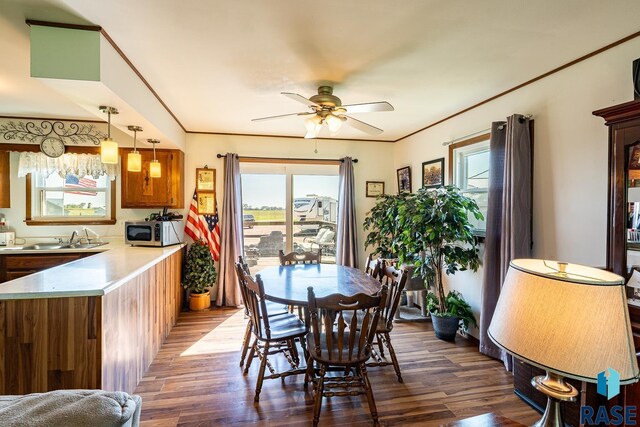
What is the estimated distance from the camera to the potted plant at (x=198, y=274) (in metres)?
4.01

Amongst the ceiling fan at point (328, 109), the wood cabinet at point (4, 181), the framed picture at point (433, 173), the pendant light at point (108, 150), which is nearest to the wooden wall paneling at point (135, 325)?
the pendant light at point (108, 150)

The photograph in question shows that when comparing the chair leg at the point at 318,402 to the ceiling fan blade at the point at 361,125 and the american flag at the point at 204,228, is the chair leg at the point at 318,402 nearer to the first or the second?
the ceiling fan blade at the point at 361,125

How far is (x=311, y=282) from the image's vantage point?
2672mm

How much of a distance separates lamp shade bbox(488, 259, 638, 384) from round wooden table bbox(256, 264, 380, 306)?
1404 millimetres

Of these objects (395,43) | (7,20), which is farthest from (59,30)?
(395,43)

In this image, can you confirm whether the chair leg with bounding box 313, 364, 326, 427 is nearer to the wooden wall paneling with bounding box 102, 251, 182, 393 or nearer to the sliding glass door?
the wooden wall paneling with bounding box 102, 251, 182, 393

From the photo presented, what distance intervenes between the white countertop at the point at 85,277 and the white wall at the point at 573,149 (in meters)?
3.17

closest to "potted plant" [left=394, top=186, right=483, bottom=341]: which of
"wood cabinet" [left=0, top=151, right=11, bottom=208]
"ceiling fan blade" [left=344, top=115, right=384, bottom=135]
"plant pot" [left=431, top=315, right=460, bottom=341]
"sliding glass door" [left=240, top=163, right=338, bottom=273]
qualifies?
"plant pot" [left=431, top=315, right=460, bottom=341]

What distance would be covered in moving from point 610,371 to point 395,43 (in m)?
1.97

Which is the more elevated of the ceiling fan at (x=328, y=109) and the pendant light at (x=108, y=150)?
the ceiling fan at (x=328, y=109)

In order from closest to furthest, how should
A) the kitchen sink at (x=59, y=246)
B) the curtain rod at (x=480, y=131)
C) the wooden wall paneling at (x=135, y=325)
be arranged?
1. the wooden wall paneling at (x=135, y=325)
2. the curtain rod at (x=480, y=131)
3. the kitchen sink at (x=59, y=246)

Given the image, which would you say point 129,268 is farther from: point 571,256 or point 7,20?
point 571,256

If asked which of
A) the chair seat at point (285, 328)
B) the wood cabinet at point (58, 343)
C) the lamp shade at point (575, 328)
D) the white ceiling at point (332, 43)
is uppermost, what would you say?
the white ceiling at point (332, 43)

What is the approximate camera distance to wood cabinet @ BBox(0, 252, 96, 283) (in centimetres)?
333
